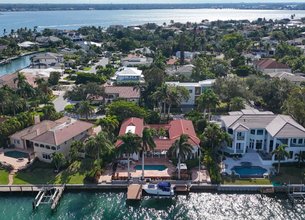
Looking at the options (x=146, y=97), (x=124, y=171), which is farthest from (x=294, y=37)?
(x=124, y=171)

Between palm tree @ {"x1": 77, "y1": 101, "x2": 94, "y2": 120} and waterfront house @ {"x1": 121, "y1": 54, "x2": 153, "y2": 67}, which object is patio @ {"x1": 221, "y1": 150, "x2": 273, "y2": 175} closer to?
palm tree @ {"x1": 77, "y1": 101, "x2": 94, "y2": 120}

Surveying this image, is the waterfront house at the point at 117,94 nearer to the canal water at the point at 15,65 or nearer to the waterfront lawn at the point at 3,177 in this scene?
the waterfront lawn at the point at 3,177

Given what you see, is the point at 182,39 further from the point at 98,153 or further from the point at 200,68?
the point at 98,153

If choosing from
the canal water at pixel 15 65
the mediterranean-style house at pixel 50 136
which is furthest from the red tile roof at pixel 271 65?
the canal water at pixel 15 65

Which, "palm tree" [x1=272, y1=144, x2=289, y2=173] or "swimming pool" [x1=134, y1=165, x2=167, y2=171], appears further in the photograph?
"swimming pool" [x1=134, y1=165, x2=167, y2=171]

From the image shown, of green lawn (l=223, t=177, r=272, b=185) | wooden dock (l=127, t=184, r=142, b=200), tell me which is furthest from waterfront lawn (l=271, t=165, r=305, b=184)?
wooden dock (l=127, t=184, r=142, b=200)

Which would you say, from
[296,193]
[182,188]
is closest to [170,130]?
[182,188]
